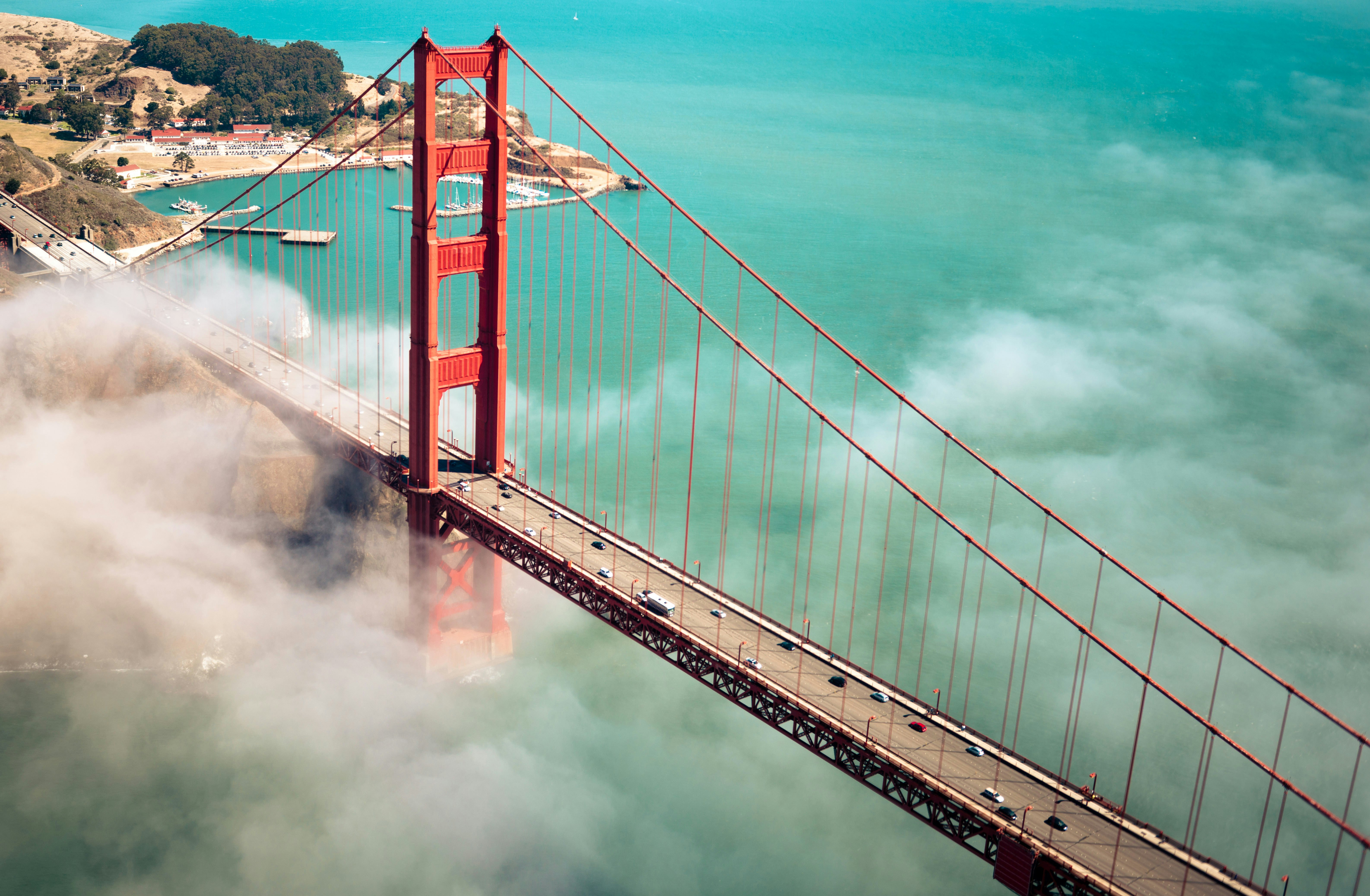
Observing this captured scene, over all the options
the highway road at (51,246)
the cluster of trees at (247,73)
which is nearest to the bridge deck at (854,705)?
the highway road at (51,246)

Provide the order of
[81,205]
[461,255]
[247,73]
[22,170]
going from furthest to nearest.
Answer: [247,73]
[81,205]
[22,170]
[461,255]

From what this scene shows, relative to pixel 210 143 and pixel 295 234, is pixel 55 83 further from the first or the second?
pixel 295 234

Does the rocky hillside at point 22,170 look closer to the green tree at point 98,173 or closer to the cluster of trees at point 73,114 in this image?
the green tree at point 98,173

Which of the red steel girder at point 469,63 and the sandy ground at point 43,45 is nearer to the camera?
the red steel girder at point 469,63

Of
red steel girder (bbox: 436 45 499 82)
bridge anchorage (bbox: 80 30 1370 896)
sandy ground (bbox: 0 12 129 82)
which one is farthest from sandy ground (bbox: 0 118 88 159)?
red steel girder (bbox: 436 45 499 82)

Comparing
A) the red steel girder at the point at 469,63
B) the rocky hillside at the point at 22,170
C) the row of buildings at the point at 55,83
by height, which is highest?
the red steel girder at the point at 469,63

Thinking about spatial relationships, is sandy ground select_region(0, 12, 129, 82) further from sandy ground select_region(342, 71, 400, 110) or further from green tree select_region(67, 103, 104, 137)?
sandy ground select_region(342, 71, 400, 110)

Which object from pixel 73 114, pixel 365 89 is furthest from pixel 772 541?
pixel 73 114
